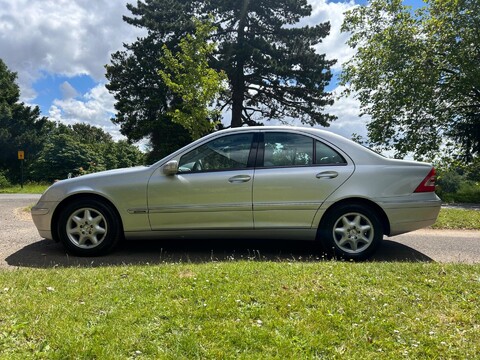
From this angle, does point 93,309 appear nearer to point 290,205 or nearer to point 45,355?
point 45,355

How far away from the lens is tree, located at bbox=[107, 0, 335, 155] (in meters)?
24.0

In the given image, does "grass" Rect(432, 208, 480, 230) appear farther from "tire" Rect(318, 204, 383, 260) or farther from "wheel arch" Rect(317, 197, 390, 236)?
"tire" Rect(318, 204, 383, 260)

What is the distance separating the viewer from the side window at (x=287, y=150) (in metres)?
4.56

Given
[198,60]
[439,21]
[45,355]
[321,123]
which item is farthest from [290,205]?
[321,123]

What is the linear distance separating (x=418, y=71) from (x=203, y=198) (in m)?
17.0

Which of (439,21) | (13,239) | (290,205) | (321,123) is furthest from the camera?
(321,123)

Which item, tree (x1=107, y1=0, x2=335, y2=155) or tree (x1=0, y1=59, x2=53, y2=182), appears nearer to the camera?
tree (x1=107, y1=0, x2=335, y2=155)

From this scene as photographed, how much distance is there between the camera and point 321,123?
25203 mm

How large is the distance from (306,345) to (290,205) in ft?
7.65

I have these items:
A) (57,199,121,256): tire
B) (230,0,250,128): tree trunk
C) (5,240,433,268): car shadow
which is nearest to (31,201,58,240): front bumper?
(57,199,121,256): tire

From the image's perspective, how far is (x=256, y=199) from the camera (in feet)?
14.6

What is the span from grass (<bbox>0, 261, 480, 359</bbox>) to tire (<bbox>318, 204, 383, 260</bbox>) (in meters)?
0.75

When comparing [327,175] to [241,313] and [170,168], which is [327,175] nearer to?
[170,168]

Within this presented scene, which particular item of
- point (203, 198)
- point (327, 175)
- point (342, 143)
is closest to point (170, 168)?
point (203, 198)
